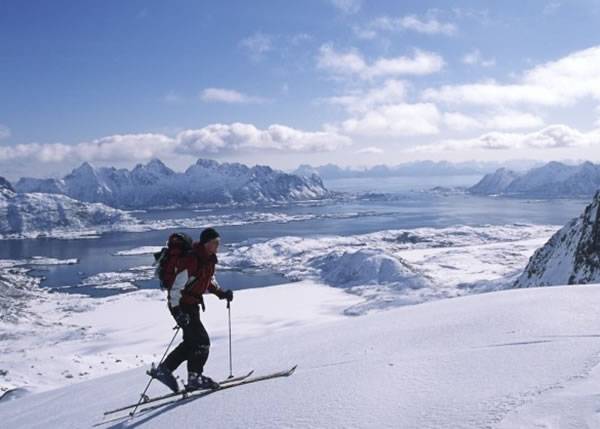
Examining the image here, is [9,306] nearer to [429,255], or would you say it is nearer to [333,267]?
[333,267]

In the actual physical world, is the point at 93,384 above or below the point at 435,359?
below

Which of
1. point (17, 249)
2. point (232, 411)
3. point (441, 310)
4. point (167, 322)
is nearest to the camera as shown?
point (232, 411)

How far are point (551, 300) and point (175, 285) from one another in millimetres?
6185

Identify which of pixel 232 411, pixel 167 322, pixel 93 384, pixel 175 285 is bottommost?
pixel 167 322

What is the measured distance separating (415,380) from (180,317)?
9.52 feet

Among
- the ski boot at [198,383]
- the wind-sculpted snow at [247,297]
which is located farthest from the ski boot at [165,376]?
the wind-sculpted snow at [247,297]

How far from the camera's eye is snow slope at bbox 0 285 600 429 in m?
3.98

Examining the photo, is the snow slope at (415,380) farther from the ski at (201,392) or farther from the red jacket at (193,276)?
the red jacket at (193,276)

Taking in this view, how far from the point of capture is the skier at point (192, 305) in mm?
5864

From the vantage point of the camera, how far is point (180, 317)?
5.90 meters

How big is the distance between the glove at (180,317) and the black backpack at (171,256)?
0.30 metres

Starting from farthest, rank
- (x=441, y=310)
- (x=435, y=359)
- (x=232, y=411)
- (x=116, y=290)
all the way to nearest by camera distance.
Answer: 1. (x=116, y=290)
2. (x=441, y=310)
3. (x=435, y=359)
4. (x=232, y=411)

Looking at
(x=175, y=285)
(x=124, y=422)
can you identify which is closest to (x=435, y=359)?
(x=175, y=285)

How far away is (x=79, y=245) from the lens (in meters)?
158
